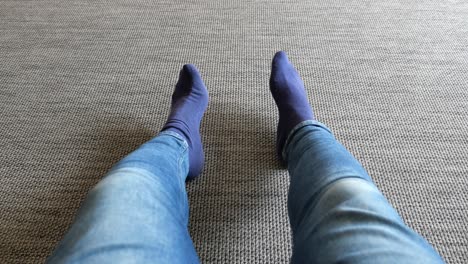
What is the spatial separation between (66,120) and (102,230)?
1.90ft

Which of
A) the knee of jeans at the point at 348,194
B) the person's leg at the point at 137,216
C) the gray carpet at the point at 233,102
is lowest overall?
the gray carpet at the point at 233,102

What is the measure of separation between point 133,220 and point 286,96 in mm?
528

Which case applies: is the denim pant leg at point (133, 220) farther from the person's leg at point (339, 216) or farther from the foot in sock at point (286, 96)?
the foot in sock at point (286, 96)

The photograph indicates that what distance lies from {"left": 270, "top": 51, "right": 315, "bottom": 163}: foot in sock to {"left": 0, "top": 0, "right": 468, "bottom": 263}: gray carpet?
0.06m

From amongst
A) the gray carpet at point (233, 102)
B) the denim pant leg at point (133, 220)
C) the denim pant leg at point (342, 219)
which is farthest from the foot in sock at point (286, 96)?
the denim pant leg at point (133, 220)

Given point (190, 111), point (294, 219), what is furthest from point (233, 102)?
point (294, 219)

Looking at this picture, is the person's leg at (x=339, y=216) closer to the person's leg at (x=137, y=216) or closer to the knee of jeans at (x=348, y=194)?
the knee of jeans at (x=348, y=194)

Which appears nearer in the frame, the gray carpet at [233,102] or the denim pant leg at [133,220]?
the denim pant leg at [133,220]

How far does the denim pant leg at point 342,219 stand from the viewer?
491mm

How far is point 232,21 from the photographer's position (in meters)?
1.25

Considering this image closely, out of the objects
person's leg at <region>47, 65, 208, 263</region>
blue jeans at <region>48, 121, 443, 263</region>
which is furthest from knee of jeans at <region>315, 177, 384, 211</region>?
person's leg at <region>47, 65, 208, 263</region>

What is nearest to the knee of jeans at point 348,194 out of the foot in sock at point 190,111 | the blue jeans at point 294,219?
the blue jeans at point 294,219

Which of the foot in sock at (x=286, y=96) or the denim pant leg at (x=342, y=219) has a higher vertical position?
the denim pant leg at (x=342, y=219)

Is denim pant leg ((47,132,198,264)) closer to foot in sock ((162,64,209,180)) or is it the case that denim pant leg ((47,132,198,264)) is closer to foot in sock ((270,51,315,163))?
foot in sock ((162,64,209,180))
